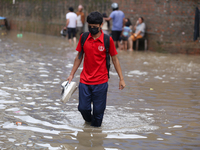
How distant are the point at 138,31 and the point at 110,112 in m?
10.6

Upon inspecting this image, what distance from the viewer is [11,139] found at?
4.79 m

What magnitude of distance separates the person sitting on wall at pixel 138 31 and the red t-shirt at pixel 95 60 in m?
11.5

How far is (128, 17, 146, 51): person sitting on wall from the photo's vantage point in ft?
53.6

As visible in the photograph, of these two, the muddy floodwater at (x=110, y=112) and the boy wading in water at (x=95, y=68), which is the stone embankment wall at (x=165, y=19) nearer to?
the muddy floodwater at (x=110, y=112)

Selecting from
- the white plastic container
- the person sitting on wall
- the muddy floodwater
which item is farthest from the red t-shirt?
the person sitting on wall

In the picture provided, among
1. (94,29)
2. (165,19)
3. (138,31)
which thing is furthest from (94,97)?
(138,31)

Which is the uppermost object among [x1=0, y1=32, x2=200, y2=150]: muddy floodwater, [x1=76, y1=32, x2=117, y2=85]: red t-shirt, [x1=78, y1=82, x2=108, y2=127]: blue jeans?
[x1=76, y1=32, x2=117, y2=85]: red t-shirt

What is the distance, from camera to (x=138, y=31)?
16.5 meters

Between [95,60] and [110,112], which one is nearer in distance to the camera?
[95,60]

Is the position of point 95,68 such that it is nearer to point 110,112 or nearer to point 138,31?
point 110,112

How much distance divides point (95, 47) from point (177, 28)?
11.1 meters

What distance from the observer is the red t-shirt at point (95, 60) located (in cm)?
505

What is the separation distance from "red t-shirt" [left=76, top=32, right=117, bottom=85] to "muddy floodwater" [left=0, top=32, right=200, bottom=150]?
752 mm

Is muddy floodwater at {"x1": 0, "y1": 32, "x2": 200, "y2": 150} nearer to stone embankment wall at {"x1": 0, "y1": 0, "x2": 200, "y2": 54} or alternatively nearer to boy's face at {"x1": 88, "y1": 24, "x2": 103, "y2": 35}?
boy's face at {"x1": 88, "y1": 24, "x2": 103, "y2": 35}
